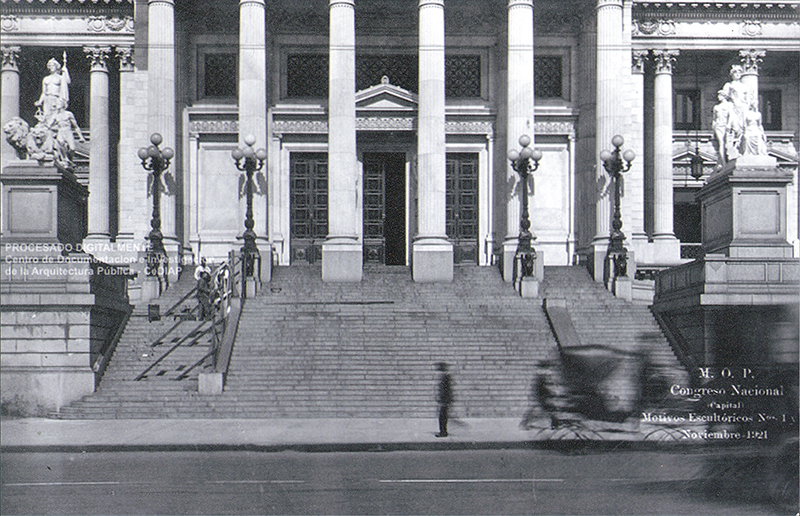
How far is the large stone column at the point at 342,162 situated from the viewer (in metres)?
29.6

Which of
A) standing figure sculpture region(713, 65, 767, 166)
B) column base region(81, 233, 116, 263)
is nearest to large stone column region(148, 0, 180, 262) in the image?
column base region(81, 233, 116, 263)

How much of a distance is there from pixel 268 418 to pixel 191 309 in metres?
6.06

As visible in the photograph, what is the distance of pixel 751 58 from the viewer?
36344mm

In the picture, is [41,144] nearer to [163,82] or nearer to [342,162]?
[163,82]

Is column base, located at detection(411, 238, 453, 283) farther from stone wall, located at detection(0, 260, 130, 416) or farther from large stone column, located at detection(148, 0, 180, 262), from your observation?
stone wall, located at detection(0, 260, 130, 416)

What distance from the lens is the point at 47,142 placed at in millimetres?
20906

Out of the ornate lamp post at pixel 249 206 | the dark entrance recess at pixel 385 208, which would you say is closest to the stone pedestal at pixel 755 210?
the ornate lamp post at pixel 249 206

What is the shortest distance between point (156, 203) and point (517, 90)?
1143 cm

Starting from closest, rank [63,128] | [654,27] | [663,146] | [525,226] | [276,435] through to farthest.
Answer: [276,435] < [63,128] < [525,226] < [663,146] < [654,27]

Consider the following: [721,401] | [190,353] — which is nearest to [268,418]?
[190,353]

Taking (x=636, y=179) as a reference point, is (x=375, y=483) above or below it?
below

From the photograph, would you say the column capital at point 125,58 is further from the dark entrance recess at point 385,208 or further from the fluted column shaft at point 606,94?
the fluted column shaft at point 606,94

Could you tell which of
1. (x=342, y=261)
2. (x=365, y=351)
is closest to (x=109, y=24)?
(x=342, y=261)

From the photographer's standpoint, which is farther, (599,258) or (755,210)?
(599,258)
